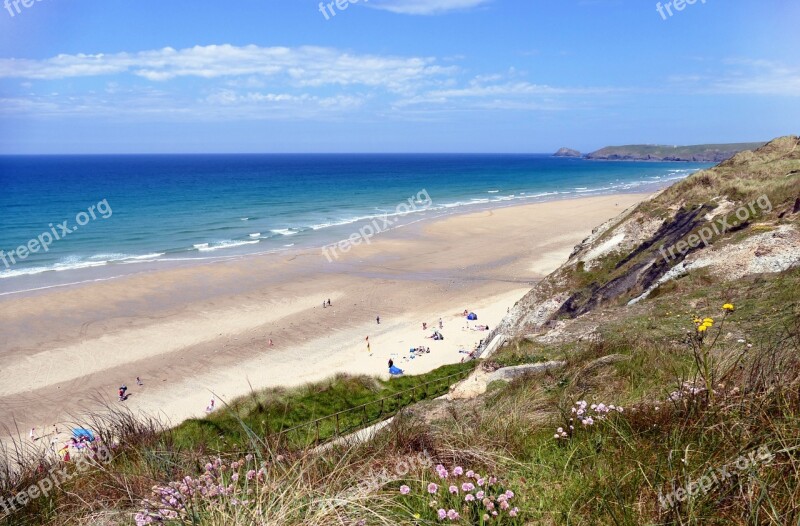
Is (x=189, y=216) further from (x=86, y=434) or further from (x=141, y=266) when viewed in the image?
(x=86, y=434)

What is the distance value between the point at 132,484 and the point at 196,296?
1222 inches

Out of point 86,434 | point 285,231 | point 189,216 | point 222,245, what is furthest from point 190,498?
point 189,216

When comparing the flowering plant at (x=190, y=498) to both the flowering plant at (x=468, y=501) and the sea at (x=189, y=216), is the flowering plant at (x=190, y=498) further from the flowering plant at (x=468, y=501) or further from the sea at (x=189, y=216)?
the sea at (x=189, y=216)

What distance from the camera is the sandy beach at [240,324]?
69.9ft

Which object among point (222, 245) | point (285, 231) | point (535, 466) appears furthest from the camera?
point (285, 231)

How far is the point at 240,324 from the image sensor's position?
1113 inches

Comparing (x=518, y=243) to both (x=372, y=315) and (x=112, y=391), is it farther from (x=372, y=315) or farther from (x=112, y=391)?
(x=112, y=391)

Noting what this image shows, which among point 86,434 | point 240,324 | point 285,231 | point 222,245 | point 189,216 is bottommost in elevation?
point 240,324

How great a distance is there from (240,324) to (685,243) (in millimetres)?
21506

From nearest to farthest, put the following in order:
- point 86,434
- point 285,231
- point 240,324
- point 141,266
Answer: point 86,434
point 240,324
point 141,266
point 285,231

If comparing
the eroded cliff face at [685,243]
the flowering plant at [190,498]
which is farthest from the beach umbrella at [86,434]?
the eroded cliff face at [685,243]

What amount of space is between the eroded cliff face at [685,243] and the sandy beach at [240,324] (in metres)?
7.38

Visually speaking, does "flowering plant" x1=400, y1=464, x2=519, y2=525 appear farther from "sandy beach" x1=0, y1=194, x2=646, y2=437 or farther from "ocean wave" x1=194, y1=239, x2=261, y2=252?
"ocean wave" x1=194, y1=239, x2=261, y2=252

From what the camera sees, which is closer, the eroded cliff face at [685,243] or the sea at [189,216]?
the eroded cliff face at [685,243]
